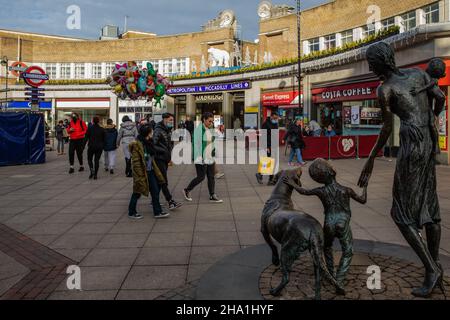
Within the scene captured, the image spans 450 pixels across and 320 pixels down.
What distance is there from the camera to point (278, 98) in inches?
1134

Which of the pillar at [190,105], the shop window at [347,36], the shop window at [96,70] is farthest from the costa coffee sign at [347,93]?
the shop window at [96,70]

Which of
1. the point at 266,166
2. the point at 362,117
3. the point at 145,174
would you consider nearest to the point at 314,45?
the point at 362,117

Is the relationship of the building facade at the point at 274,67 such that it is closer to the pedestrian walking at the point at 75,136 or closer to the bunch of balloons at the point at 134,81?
the bunch of balloons at the point at 134,81

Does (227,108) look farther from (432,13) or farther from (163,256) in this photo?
(163,256)

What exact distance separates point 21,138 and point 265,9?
25.0 meters

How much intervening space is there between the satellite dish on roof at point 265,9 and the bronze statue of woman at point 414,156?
32457 mm

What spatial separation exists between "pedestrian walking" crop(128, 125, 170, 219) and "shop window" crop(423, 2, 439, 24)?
18.2 metres

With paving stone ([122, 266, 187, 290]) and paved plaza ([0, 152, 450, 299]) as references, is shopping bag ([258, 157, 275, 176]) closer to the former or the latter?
paved plaza ([0, 152, 450, 299])

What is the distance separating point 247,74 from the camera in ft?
102

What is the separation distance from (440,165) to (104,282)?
13904 mm

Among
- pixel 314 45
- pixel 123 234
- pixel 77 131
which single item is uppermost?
pixel 314 45

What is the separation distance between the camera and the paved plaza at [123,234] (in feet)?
13.2
